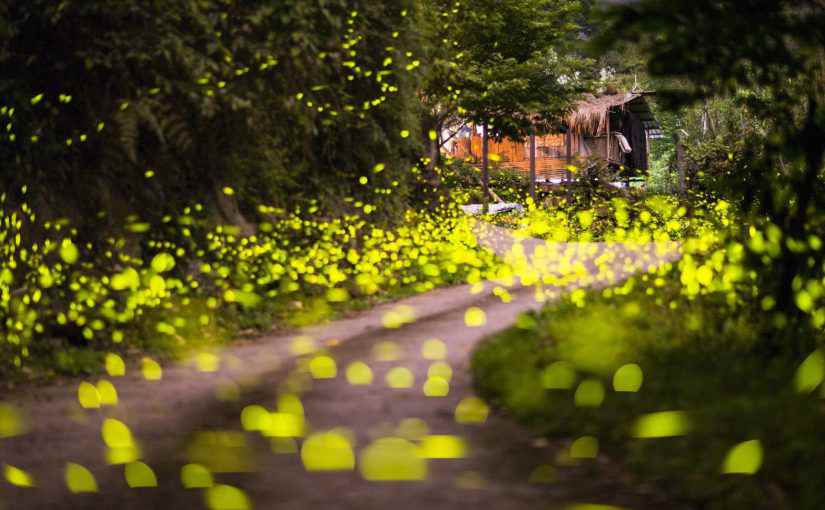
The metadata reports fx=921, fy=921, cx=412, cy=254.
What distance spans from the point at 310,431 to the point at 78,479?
5.25 ft

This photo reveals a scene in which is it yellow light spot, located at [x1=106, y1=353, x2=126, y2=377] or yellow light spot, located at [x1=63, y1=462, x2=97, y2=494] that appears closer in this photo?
yellow light spot, located at [x1=63, y1=462, x2=97, y2=494]

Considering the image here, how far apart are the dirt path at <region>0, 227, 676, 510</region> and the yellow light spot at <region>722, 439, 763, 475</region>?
46 cm

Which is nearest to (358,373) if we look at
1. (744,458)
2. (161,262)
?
(161,262)

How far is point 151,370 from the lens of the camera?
8.83m

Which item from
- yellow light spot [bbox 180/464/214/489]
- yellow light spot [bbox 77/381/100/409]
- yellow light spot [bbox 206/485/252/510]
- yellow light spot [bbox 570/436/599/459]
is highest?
yellow light spot [bbox 77/381/100/409]

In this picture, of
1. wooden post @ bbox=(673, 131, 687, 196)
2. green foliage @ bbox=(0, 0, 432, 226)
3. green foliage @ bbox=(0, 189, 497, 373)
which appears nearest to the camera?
green foliage @ bbox=(0, 189, 497, 373)

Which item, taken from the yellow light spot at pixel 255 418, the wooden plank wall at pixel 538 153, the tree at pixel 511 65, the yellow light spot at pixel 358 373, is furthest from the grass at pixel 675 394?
the wooden plank wall at pixel 538 153

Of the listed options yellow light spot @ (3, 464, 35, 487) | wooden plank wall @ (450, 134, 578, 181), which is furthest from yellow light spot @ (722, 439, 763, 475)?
wooden plank wall @ (450, 134, 578, 181)

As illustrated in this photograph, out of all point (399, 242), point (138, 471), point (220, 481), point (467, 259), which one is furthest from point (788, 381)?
point (467, 259)

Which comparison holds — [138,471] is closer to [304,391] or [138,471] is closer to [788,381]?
[304,391]

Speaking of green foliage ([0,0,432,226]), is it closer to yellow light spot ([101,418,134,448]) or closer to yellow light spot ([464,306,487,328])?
yellow light spot ([464,306,487,328])

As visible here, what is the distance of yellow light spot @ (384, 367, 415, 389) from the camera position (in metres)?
7.91

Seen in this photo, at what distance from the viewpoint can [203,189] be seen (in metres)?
11.2

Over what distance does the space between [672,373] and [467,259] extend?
30.6 feet
